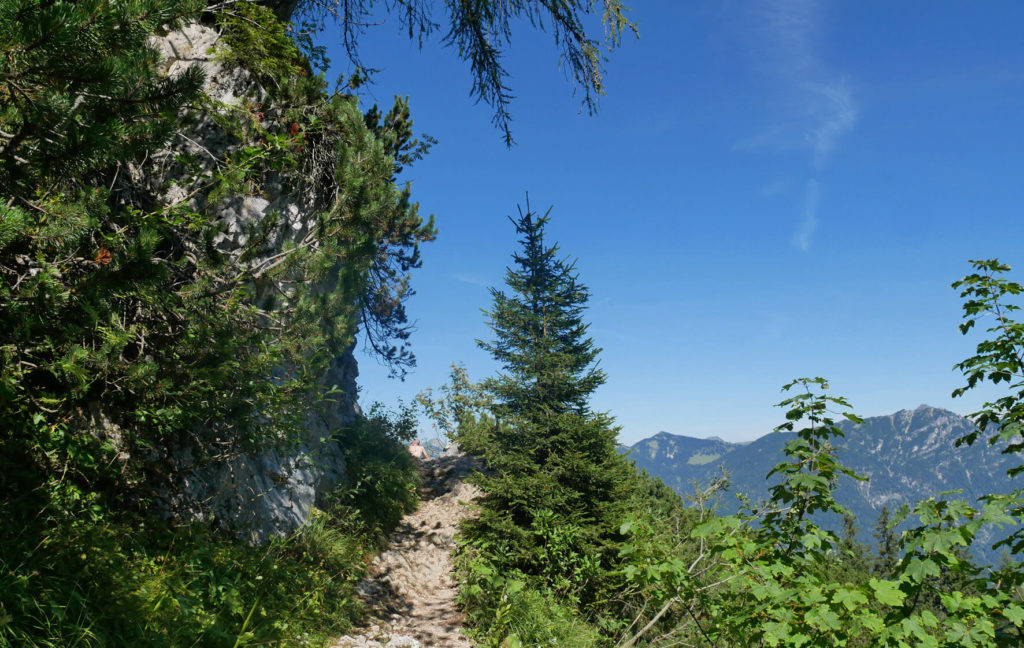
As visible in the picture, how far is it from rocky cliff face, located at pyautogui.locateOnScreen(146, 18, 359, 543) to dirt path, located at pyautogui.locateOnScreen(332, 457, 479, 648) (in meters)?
1.78

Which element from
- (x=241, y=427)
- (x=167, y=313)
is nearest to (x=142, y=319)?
(x=167, y=313)

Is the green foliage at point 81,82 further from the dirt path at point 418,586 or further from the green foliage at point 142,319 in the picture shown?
the dirt path at point 418,586

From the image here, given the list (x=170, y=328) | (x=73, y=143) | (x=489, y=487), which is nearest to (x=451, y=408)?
(x=489, y=487)

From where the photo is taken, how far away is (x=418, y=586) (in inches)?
335

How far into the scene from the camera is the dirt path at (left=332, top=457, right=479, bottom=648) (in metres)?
6.22

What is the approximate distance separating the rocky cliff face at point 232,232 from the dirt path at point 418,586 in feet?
5.83

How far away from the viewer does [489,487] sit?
9.41m

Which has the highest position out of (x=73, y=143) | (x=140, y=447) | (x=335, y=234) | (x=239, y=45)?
(x=239, y=45)

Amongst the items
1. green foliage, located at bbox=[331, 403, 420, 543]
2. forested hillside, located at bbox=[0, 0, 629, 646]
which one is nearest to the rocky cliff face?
forested hillside, located at bbox=[0, 0, 629, 646]

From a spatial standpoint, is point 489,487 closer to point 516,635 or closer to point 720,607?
point 516,635

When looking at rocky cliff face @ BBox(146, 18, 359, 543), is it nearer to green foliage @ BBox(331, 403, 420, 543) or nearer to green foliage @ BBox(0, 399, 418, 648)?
green foliage @ BBox(0, 399, 418, 648)

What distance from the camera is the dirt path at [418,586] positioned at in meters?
6.22

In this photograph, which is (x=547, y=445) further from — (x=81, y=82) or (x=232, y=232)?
(x=81, y=82)

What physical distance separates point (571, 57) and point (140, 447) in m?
8.00
